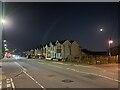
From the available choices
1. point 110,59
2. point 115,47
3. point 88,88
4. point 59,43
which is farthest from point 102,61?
point 59,43

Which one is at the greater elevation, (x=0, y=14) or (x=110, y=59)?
(x=0, y=14)

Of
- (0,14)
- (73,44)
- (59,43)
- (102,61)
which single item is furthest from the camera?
(59,43)

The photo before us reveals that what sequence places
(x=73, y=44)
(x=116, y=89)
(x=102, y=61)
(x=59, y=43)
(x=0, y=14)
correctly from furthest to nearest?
(x=59, y=43), (x=73, y=44), (x=102, y=61), (x=0, y=14), (x=116, y=89)

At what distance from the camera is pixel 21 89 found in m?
15.8

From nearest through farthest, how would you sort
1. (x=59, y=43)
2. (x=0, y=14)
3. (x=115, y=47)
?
1. (x=0, y=14)
2. (x=115, y=47)
3. (x=59, y=43)

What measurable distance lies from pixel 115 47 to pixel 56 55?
131ft

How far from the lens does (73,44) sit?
10581 centimetres

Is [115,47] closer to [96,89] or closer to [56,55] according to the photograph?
[56,55]

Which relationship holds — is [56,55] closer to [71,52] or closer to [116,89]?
[71,52]

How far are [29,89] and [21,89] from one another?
1.57 ft

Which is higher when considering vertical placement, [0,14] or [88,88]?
[0,14]

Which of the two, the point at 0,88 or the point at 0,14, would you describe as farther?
the point at 0,14

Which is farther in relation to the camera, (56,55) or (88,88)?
(56,55)

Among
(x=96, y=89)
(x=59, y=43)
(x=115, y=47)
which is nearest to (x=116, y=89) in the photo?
(x=96, y=89)
